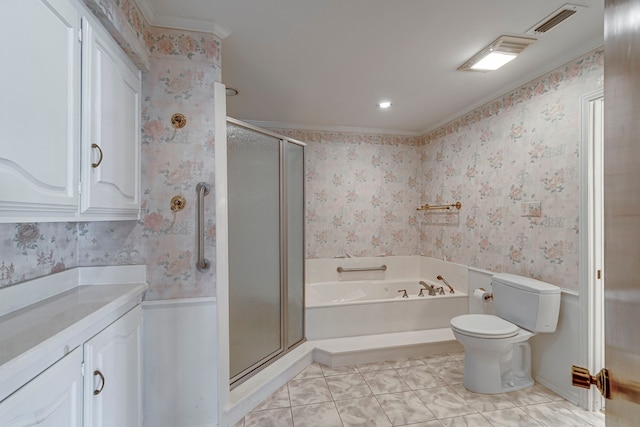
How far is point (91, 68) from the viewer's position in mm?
→ 1165

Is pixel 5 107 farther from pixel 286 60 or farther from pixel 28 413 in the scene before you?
pixel 286 60

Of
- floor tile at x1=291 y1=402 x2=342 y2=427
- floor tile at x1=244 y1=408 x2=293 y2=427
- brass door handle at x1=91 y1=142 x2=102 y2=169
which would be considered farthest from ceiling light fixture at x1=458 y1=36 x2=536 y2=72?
floor tile at x1=244 y1=408 x2=293 y2=427

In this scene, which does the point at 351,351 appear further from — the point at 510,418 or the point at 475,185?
the point at 475,185

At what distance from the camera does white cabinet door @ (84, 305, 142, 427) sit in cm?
107

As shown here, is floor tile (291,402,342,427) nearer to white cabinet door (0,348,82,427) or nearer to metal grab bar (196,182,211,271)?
metal grab bar (196,182,211,271)

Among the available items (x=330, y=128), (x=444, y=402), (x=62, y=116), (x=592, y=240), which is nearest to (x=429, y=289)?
(x=444, y=402)

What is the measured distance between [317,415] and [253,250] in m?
1.16

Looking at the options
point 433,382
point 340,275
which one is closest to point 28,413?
point 433,382

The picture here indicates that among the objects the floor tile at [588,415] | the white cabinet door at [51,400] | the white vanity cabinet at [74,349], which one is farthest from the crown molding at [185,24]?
the floor tile at [588,415]

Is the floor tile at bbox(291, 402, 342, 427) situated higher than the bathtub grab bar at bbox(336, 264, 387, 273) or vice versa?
the bathtub grab bar at bbox(336, 264, 387, 273)

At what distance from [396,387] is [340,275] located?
1.54 meters

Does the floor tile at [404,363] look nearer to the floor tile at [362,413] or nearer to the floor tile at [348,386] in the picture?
the floor tile at [348,386]

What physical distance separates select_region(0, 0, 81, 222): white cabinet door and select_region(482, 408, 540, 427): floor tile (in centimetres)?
248

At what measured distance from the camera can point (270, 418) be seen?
1942 millimetres
